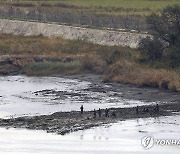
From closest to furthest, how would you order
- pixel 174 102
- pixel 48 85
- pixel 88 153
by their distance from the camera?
pixel 88 153 < pixel 174 102 < pixel 48 85

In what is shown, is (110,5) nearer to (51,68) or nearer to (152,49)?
(51,68)

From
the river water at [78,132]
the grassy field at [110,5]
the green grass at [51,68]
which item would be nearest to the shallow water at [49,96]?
the river water at [78,132]

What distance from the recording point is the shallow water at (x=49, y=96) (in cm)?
6125

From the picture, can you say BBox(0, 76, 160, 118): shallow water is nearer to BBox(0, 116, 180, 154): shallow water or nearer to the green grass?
the green grass

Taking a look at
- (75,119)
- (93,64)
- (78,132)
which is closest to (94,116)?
(75,119)

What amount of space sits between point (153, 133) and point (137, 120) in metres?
4.04

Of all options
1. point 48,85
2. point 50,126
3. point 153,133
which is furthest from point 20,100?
point 153,133

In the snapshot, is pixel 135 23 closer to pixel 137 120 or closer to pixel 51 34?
pixel 51 34

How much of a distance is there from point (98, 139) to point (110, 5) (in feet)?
235

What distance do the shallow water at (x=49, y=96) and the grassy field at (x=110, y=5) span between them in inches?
1376

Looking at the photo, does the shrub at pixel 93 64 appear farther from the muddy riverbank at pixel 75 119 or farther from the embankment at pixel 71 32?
the muddy riverbank at pixel 75 119

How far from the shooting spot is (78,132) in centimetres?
5159

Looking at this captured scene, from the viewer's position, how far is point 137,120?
55.1 metres

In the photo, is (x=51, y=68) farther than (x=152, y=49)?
Yes
